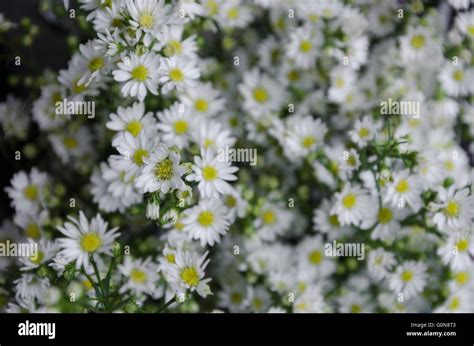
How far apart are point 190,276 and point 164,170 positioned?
180mm

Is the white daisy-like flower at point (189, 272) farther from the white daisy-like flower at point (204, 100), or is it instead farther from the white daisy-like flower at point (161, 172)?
the white daisy-like flower at point (204, 100)

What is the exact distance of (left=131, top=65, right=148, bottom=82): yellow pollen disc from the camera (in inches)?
33.7

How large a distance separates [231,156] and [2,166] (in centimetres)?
50

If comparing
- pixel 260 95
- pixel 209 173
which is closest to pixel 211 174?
pixel 209 173

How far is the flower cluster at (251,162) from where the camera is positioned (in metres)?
0.88

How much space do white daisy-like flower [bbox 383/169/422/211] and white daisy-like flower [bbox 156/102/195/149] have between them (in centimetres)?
38

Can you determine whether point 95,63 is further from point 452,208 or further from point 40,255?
point 452,208

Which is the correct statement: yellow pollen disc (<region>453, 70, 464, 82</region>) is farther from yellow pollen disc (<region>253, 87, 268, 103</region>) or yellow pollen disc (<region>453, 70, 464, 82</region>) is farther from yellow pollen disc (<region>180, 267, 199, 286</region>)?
yellow pollen disc (<region>180, 267, 199, 286</region>)

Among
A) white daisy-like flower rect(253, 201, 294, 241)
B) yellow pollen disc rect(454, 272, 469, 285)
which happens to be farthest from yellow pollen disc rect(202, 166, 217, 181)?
yellow pollen disc rect(454, 272, 469, 285)

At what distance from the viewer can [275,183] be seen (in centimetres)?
111

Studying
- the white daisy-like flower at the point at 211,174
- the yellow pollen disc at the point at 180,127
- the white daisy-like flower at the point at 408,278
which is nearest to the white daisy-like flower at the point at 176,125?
the yellow pollen disc at the point at 180,127

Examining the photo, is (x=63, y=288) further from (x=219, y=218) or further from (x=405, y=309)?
(x=405, y=309)

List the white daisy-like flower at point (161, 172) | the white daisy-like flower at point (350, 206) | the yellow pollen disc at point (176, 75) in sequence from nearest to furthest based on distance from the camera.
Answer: the white daisy-like flower at point (161, 172) < the yellow pollen disc at point (176, 75) < the white daisy-like flower at point (350, 206)

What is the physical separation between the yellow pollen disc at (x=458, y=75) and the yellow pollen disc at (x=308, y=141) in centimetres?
37
